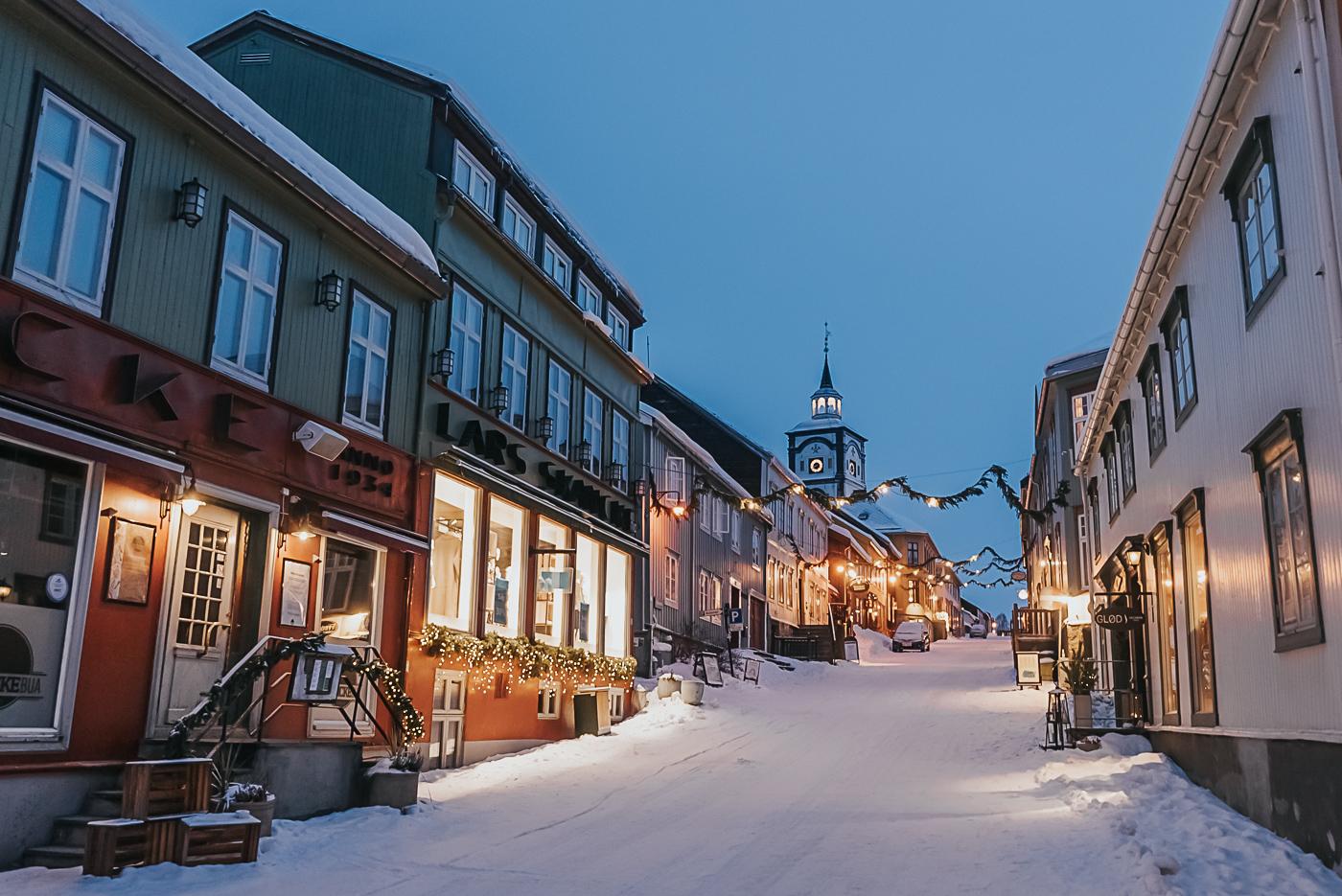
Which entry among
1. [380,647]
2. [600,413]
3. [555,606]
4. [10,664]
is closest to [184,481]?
[10,664]

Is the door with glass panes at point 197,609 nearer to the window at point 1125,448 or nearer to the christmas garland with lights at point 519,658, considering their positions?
the christmas garland with lights at point 519,658

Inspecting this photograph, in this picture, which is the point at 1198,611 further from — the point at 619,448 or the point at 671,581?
the point at 671,581

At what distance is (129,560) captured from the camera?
11.2 meters

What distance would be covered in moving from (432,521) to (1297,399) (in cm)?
1148

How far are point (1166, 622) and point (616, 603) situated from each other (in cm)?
1122

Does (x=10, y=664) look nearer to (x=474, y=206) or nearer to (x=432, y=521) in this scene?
(x=432, y=521)

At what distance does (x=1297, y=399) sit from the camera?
30.9ft

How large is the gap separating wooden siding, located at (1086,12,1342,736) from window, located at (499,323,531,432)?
10.3 m

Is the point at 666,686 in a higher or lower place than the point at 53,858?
higher

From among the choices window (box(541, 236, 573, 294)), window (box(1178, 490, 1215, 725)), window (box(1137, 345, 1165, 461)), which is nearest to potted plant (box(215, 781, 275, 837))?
window (box(1178, 490, 1215, 725))

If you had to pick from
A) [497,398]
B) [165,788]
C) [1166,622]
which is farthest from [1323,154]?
[497,398]

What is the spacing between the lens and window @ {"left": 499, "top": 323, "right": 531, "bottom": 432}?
19.9 m

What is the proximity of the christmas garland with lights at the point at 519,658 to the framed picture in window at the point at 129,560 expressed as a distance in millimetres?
5261

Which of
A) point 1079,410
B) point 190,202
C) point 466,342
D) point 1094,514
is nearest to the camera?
point 190,202
